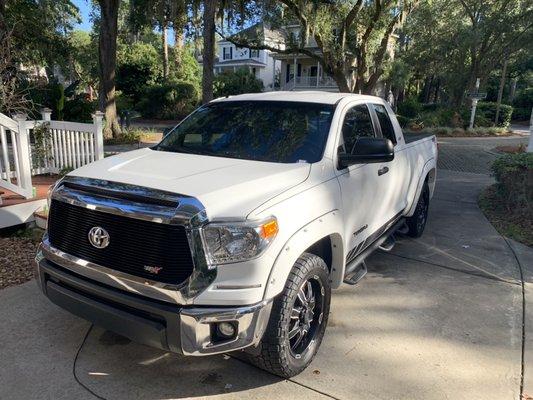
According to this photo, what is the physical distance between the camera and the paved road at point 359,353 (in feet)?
9.84

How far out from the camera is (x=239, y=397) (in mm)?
2912

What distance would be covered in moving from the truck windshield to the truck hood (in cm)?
19

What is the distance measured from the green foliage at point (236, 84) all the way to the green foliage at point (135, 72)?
13.8 feet

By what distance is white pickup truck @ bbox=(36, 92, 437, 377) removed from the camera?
2.59m

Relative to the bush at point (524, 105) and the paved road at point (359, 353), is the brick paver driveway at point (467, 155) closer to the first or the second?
the paved road at point (359, 353)

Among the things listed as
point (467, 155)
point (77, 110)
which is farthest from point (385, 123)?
point (77, 110)

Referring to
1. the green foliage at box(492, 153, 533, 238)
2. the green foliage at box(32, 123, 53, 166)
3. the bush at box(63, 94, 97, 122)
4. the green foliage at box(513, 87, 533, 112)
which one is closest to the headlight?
the green foliage at box(32, 123, 53, 166)

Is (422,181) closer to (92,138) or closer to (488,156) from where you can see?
(92,138)

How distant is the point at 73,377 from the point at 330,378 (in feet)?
5.65

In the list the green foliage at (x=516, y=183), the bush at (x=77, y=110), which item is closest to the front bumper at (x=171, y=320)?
the green foliage at (x=516, y=183)

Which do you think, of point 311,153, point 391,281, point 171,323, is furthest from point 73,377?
point 391,281

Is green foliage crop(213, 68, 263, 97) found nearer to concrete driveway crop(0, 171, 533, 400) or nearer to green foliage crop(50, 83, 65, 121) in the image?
green foliage crop(50, 83, 65, 121)

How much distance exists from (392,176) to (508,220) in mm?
3436

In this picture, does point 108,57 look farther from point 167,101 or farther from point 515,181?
point 167,101
